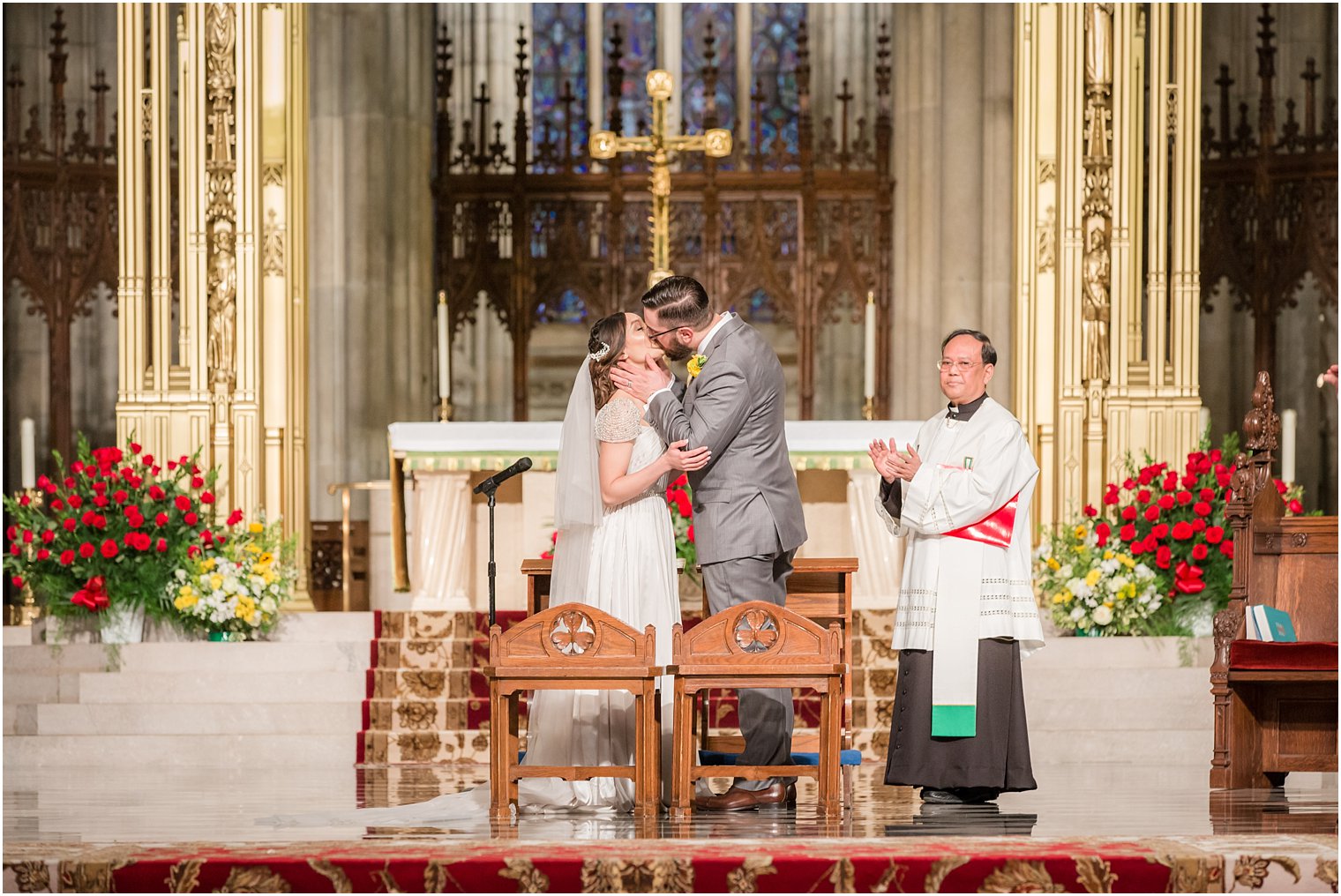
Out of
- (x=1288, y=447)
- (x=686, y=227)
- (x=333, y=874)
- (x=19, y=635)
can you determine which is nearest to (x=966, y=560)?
(x=333, y=874)

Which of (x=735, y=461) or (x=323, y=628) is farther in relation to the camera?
(x=323, y=628)

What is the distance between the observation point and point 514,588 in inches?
370

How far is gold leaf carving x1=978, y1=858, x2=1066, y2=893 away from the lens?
15.1ft

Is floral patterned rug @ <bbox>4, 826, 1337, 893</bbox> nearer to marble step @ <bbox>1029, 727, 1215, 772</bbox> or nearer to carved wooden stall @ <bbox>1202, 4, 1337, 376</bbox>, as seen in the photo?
marble step @ <bbox>1029, 727, 1215, 772</bbox>

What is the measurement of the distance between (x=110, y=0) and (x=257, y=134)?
6161 millimetres

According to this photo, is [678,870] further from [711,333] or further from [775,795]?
A: [711,333]

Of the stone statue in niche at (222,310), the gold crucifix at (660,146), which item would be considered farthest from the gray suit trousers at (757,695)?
the stone statue in niche at (222,310)

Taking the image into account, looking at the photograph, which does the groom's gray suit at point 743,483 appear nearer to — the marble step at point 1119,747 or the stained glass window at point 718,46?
the marble step at point 1119,747

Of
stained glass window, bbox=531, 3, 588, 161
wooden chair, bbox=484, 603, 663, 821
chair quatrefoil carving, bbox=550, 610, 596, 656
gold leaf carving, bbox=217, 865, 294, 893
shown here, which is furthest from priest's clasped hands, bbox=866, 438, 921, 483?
stained glass window, bbox=531, 3, 588, 161

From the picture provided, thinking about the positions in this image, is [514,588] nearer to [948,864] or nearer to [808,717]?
[808,717]

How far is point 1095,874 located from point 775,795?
1364 mm

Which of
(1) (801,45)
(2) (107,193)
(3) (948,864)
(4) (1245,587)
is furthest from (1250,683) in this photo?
(2) (107,193)

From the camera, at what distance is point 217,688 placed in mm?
8250

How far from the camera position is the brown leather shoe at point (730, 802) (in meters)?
5.67
